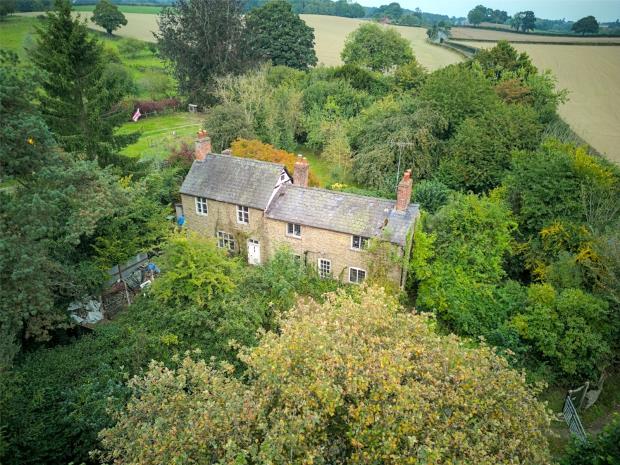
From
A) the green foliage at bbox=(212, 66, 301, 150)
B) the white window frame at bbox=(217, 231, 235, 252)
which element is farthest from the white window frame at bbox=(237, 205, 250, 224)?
the green foliage at bbox=(212, 66, 301, 150)

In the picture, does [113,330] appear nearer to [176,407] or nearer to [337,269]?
[176,407]

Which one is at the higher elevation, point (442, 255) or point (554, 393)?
point (442, 255)

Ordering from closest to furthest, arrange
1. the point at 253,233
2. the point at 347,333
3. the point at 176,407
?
the point at 176,407 → the point at 347,333 → the point at 253,233

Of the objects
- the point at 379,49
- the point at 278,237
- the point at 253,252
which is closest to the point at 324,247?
the point at 278,237

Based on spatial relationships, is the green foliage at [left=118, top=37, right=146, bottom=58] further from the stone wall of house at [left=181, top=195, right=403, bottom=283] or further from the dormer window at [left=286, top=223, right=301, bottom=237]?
the dormer window at [left=286, top=223, right=301, bottom=237]

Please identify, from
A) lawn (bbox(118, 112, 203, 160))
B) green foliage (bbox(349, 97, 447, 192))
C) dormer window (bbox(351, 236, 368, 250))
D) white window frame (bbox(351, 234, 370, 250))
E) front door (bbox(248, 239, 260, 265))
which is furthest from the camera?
lawn (bbox(118, 112, 203, 160))

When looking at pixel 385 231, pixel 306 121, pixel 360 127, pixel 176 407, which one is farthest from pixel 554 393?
pixel 306 121
